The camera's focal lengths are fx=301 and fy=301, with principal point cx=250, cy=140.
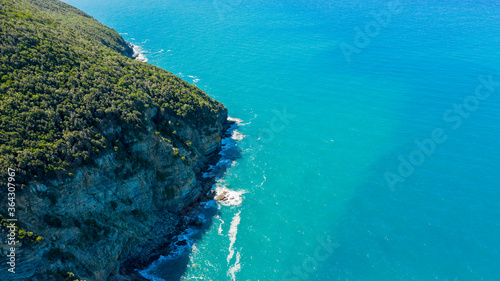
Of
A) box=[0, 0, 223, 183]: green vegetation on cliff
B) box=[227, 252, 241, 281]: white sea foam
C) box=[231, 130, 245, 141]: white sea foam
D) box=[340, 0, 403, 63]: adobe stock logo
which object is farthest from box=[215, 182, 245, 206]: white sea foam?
box=[340, 0, 403, 63]: adobe stock logo

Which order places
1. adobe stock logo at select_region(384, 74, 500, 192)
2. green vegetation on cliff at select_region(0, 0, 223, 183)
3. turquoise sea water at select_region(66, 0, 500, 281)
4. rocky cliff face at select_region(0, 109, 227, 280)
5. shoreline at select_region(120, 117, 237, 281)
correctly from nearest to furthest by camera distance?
rocky cliff face at select_region(0, 109, 227, 280)
green vegetation on cliff at select_region(0, 0, 223, 183)
shoreline at select_region(120, 117, 237, 281)
turquoise sea water at select_region(66, 0, 500, 281)
adobe stock logo at select_region(384, 74, 500, 192)

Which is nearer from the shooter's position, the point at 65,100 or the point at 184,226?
the point at 65,100

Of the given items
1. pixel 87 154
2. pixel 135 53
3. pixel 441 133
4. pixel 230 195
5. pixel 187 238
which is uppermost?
pixel 135 53

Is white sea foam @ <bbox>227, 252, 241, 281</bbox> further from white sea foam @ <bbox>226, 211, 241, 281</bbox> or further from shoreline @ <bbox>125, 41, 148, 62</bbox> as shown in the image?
shoreline @ <bbox>125, 41, 148, 62</bbox>

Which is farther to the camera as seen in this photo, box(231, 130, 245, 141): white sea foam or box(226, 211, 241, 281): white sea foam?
box(231, 130, 245, 141): white sea foam

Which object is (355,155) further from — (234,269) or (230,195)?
(234,269)

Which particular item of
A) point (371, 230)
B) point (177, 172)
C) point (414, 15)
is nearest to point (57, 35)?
point (177, 172)

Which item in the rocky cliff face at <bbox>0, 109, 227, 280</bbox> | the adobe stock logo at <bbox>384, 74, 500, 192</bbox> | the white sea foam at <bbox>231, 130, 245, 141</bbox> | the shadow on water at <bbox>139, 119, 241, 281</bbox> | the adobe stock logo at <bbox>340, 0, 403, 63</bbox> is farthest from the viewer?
the adobe stock logo at <bbox>340, 0, 403, 63</bbox>

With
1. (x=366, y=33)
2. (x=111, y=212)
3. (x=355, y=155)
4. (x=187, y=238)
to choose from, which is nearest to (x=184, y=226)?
(x=187, y=238)
